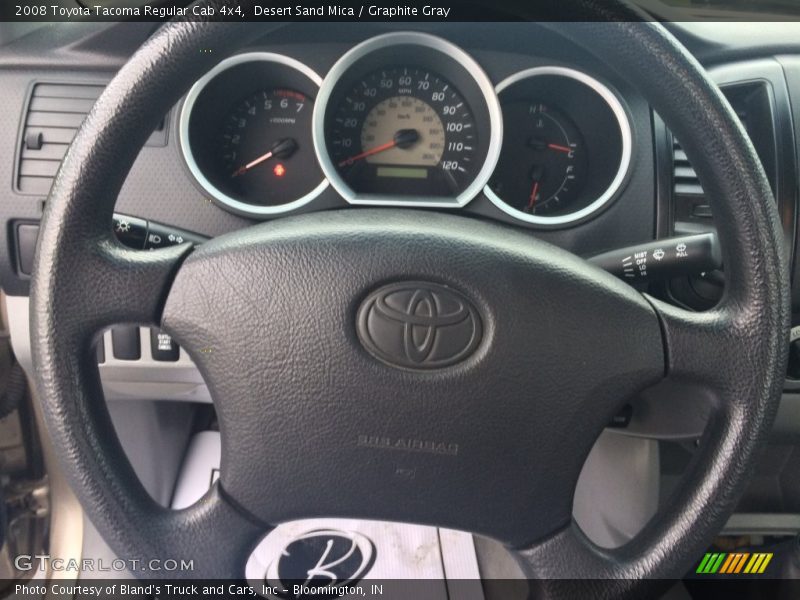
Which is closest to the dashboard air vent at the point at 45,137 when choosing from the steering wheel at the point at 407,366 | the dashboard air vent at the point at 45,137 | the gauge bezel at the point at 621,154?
the dashboard air vent at the point at 45,137

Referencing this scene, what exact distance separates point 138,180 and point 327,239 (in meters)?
0.57

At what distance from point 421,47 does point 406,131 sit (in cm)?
13

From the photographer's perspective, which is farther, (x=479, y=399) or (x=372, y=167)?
(x=372, y=167)

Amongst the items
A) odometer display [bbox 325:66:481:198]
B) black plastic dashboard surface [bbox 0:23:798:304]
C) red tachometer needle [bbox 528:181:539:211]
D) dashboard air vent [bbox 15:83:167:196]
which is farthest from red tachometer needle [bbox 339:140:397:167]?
dashboard air vent [bbox 15:83:167:196]

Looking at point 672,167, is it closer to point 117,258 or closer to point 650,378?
point 650,378

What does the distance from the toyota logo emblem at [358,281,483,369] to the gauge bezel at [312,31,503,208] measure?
1.60 ft

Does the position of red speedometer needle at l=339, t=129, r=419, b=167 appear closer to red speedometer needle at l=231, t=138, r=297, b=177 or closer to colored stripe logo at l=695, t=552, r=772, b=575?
red speedometer needle at l=231, t=138, r=297, b=177

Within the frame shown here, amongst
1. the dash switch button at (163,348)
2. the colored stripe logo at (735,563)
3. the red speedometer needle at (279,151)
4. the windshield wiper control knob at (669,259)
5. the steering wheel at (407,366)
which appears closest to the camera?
the steering wheel at (407,366)

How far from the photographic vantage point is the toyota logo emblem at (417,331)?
74cm

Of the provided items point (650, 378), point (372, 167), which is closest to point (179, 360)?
point (372, 167)

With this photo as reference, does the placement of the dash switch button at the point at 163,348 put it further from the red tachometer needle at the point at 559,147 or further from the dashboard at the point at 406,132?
the red tachometer needle at the point at 559,147

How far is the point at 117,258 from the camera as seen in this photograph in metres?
0.74

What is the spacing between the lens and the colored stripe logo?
153 centimetres

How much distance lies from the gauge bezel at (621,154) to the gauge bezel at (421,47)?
0.08 ft
